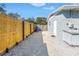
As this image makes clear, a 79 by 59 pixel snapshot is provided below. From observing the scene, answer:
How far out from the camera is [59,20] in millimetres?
11711

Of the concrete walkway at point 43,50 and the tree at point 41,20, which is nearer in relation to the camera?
the concrete walkway at point 43,50

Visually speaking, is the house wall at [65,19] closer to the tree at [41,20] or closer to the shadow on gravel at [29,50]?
the shadow on gravel at [29,50]

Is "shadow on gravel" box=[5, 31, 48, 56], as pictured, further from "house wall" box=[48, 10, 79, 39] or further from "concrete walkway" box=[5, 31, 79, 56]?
"house wall" box=[48, 10, 79, 39]

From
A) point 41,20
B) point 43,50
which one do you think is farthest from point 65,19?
point 41,20

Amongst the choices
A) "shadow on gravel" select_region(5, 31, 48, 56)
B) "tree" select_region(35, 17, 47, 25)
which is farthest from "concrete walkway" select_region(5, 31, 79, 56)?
"tree" select_region(35, 17, 47, 25)

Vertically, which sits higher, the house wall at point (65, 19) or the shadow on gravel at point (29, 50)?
the house wall at point (65, 19)

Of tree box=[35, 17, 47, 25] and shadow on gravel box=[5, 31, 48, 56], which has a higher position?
tree box=[35, 17, 47, 25]

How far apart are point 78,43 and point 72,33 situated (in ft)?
1.74

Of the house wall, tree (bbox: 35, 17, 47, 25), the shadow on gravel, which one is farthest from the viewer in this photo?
tree (bbox: 35, 17, 47, 25)

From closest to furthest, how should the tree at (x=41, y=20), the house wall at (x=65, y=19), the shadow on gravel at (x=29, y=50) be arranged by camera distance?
the shadow on gravel at (x=29, y=50) < the house wall at (x=65, y=19) < the tree at (x=41, y=20)

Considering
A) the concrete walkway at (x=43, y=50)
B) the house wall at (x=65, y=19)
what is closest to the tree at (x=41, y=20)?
the house wall at (x=65, y=19)

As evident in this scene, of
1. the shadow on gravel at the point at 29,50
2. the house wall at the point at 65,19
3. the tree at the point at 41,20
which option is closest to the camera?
the shadow on gravel at the point at 29,50

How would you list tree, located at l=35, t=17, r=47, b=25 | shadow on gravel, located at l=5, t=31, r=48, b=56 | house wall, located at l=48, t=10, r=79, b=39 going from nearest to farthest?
shadow on gravel, located at l=5, t=31, r=48, b=56
house wall, located at l=48, t=10, r=79, b=39
tree, located at l=35, t=17, r=47, b=25

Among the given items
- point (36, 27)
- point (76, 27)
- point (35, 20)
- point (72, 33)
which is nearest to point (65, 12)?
point (76, 27)
